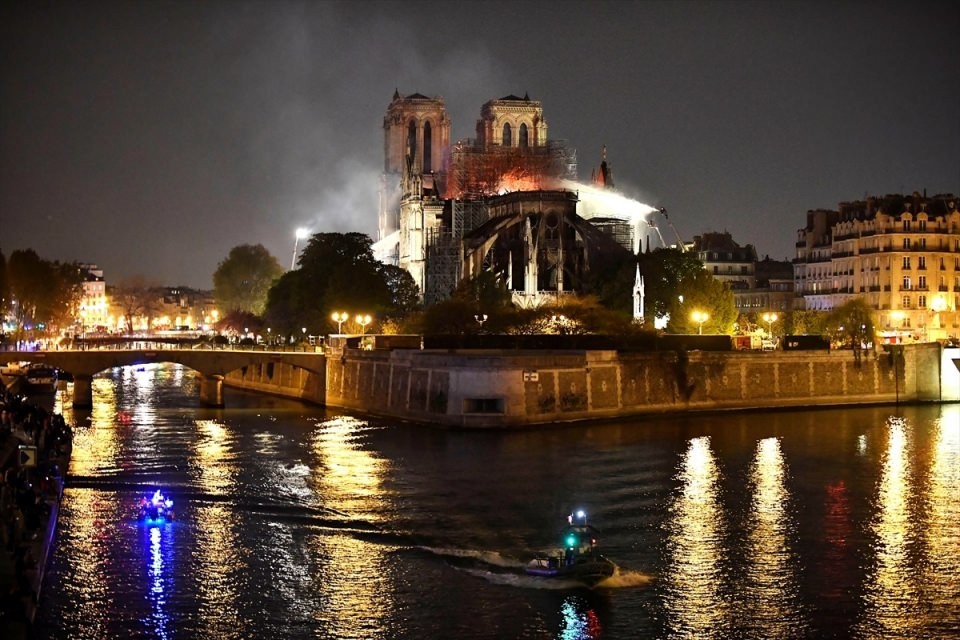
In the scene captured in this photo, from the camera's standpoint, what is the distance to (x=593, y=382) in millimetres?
61312

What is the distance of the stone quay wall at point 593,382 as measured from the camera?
188ft

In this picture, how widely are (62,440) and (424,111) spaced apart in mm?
91156

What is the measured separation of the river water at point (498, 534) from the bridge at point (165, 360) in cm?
1039

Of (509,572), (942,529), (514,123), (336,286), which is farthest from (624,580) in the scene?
(514,123)

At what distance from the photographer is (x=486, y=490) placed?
4094 centimetres

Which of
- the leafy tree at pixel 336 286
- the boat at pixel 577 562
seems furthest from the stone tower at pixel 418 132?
the boat at pixel 577 562

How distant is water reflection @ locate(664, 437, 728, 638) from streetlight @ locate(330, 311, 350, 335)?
129 feet

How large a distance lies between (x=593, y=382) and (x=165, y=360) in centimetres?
2256

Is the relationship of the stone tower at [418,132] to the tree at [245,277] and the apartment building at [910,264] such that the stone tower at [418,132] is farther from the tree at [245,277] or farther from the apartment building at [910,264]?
the apartment building at [910,264]

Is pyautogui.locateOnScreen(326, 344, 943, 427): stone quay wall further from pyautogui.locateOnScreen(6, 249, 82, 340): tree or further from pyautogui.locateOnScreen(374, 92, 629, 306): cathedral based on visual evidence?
pyautogui.locateOnScreen(6, 249, 82, 340): tree

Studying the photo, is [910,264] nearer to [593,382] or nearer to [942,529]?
[593,382]

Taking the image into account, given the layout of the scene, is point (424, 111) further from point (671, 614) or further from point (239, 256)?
point (671, 614)

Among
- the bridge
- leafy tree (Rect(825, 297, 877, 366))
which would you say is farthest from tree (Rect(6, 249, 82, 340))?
leafy tree (Rect(825, 297, 877, 366))

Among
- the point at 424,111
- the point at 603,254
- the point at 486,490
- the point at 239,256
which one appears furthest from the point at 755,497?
the point at 239,256
